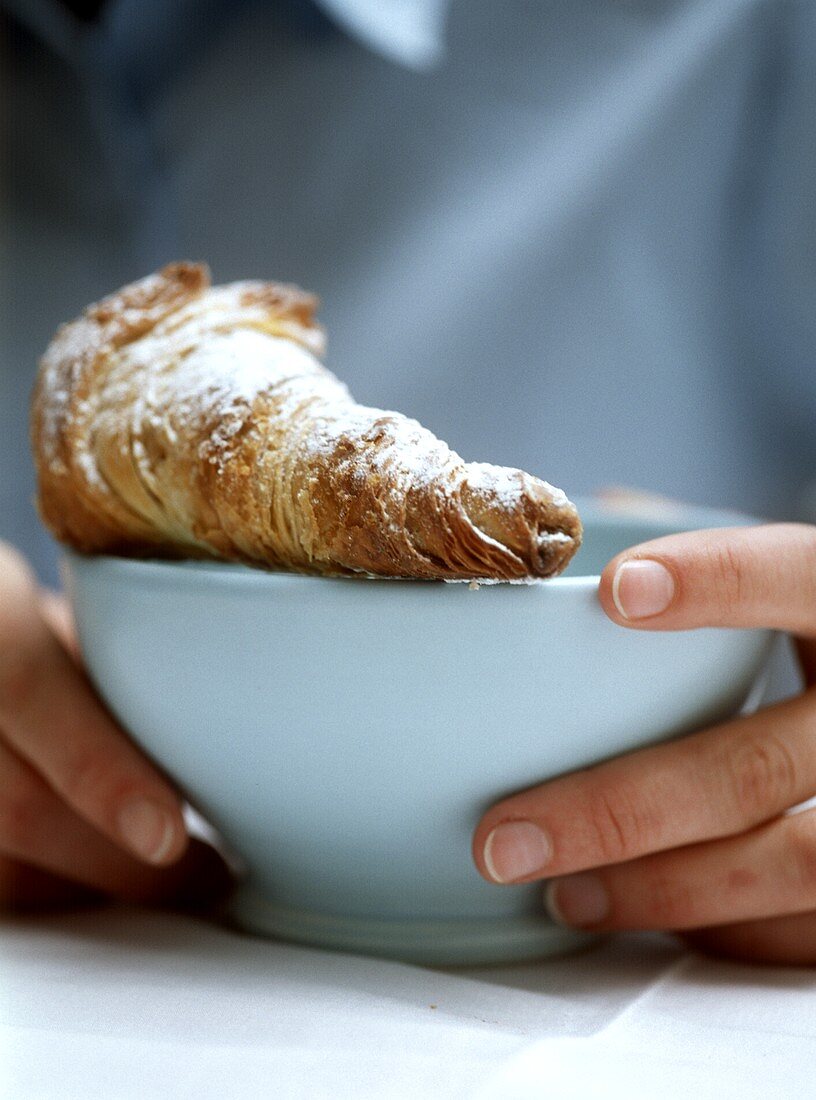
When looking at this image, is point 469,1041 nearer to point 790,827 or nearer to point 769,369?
point 790,827

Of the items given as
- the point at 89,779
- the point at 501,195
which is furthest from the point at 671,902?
the point at 501,195

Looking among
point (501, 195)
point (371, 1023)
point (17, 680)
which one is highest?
point (501, 195)

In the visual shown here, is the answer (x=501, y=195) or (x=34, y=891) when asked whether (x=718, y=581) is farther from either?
(x=501, y=195)

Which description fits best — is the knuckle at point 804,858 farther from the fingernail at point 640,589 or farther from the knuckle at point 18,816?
the knuckle at point 18,816

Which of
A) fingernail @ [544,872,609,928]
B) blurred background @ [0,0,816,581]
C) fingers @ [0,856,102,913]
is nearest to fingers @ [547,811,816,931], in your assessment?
fingernail @ [544,872,609,928]

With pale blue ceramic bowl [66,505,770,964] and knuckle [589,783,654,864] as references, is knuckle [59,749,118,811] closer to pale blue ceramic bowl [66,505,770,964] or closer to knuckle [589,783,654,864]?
pale blue ceramic bowl [66,505,770,964]

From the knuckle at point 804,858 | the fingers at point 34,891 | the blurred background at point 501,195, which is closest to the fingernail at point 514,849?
the knuckle at point 804,858
